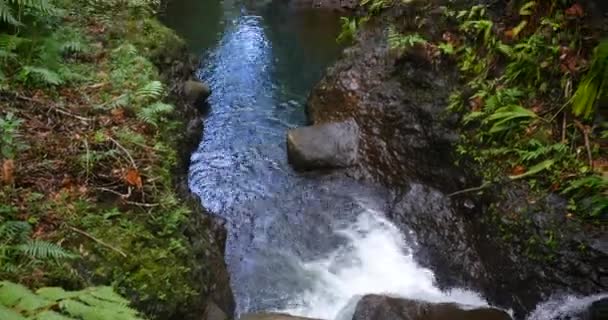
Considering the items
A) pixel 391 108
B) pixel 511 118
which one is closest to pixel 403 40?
pixel 391 108

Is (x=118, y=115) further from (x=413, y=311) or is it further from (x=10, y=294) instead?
(x=413, y=311)

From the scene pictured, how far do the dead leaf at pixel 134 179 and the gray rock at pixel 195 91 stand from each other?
491 cm

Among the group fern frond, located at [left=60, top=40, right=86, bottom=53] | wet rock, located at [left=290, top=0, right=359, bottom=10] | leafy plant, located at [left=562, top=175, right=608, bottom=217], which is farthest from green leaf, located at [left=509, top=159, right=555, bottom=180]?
wet rock, located at [left=290, top=0, right=359, bottom=10]

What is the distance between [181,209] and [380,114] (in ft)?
15.1

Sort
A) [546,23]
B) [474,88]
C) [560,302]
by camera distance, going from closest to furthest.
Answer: [560,302]
[546,23]
[474,88]

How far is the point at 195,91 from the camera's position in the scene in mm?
9461

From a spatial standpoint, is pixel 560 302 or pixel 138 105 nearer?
pixel 560 302

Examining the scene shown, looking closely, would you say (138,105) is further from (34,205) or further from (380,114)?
(380,114)

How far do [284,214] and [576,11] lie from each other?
483cm

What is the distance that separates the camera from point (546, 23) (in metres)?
6.74

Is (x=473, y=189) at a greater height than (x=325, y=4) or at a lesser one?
greater

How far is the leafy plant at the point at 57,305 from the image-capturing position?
216 cm

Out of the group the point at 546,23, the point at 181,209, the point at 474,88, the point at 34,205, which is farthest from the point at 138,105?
the point at 546,23

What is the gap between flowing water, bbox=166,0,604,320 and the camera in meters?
5.82
